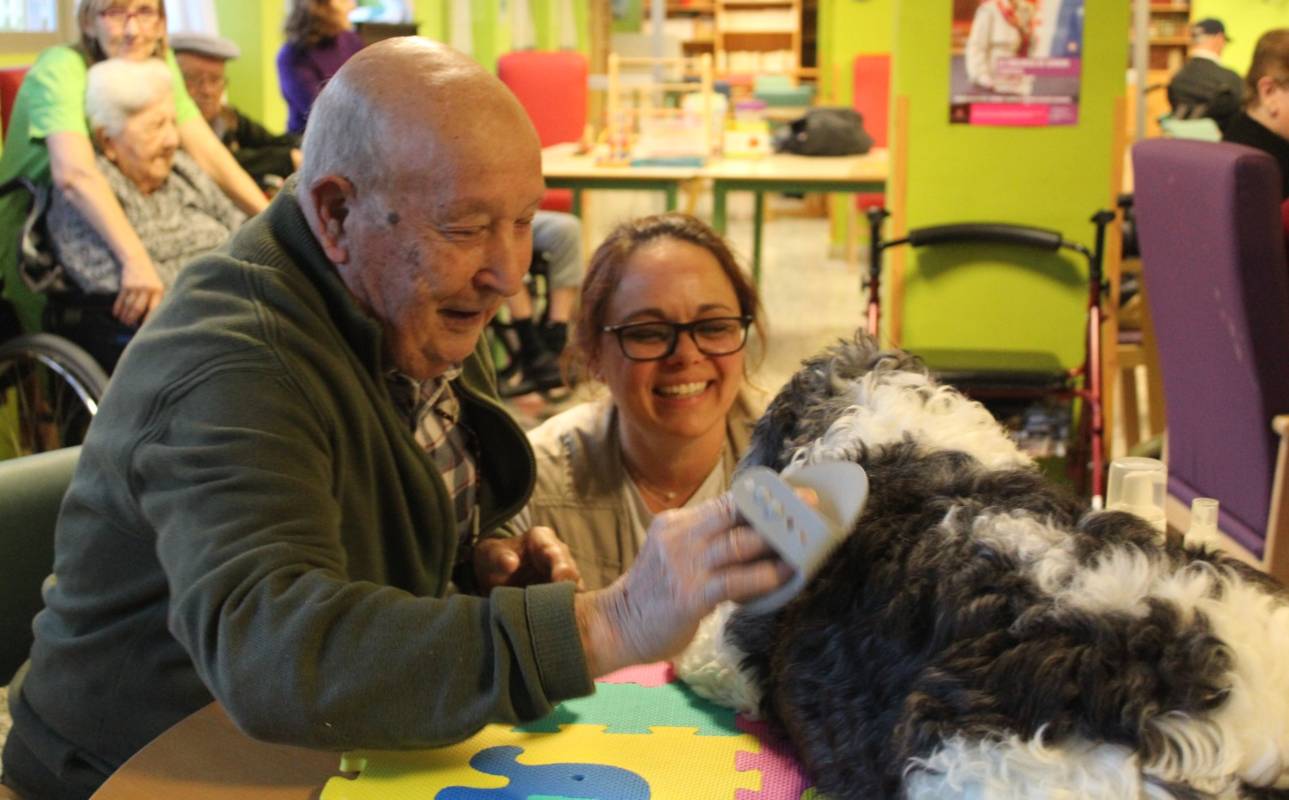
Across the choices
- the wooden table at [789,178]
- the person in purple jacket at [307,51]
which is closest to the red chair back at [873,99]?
the wooden table at [789,178]

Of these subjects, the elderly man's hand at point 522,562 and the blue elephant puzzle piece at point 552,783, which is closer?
the blue elephant puzzle piece at point 552,783

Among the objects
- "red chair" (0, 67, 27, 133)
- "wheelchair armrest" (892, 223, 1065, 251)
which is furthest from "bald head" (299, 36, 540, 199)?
"red chair" (0, 67, 27, 133)

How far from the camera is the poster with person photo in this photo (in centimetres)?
395

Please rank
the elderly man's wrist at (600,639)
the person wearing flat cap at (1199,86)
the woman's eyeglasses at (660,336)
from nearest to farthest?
1. the elderly man's wrist at (600,639)
2. the woman's eyeglasses at (660,336)
3. the person wearing flat cap at (1199,86)

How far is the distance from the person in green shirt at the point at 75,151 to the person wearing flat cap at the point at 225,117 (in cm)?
82

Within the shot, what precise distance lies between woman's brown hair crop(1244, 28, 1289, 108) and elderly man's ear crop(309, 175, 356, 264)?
3.67 m

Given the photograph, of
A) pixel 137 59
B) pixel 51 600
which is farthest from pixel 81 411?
pixel 51 600

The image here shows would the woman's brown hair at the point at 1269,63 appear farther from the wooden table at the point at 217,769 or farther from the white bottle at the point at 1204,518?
the wooden table at the point at 217,769

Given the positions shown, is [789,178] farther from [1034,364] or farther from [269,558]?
[269,558]

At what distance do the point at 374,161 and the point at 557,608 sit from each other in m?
0.42

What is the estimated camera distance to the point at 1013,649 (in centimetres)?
78

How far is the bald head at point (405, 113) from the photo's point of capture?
1.12m

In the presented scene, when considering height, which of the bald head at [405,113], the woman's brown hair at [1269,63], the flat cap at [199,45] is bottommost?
the bald head at [405,113]

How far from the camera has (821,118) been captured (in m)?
6.33
